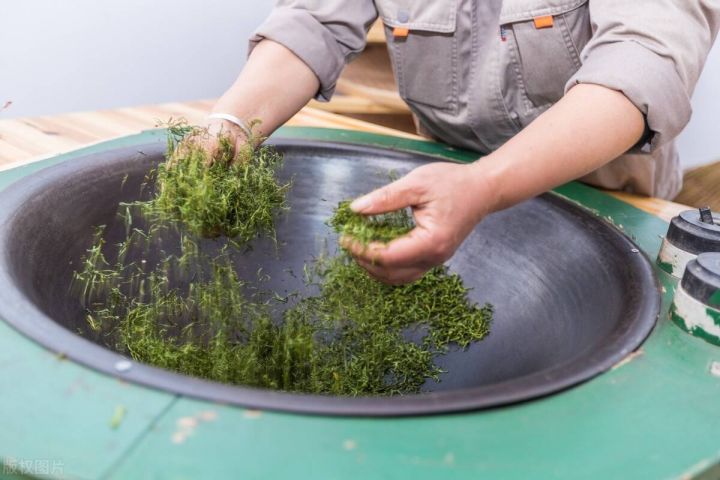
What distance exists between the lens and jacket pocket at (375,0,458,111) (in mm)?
1110

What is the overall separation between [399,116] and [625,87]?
3.86 ft

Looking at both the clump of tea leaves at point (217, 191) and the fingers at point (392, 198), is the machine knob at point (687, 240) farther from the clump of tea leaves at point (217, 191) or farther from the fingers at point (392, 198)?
the clump of tea leaves at point (217, 191)

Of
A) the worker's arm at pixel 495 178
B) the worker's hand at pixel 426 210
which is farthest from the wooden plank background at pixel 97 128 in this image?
the worker's hand at pixel 426 210

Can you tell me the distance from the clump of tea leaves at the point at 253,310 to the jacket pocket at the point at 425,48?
12.9 inches

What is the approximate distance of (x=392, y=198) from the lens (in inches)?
28.0

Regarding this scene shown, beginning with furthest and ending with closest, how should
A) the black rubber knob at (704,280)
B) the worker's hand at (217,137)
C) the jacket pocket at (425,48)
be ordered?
the jacket pocket at (425,48) < the worker's hand at (217,137) < the black rubber knob at (704,280)

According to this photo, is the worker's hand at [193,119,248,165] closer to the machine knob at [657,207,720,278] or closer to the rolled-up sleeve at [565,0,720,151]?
the rolled-up sleeve at [565,0,720,151]

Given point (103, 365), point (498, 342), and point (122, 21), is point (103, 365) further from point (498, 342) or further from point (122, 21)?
point (122, 21)

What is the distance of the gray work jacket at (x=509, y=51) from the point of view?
0.86 metres

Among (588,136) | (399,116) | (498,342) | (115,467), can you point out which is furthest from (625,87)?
(399,116)

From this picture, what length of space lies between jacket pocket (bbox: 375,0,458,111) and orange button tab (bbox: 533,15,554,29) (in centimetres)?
14

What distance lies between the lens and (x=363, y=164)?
115cm

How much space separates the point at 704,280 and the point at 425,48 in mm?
636

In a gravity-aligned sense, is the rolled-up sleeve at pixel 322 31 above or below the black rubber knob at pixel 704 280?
above
